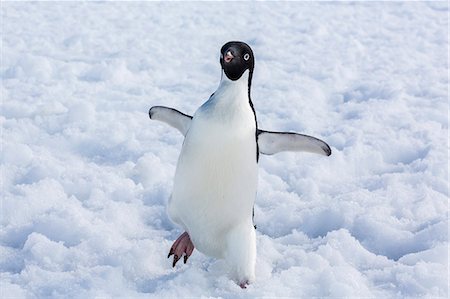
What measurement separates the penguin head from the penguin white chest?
2.4 inches

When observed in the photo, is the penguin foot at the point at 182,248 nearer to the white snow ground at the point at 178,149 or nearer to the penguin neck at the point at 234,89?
the white snow ground at the point at 178,149

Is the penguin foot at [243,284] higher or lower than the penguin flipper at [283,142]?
lower

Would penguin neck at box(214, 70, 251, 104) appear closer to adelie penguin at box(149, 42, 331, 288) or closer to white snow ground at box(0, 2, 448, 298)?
adelie penguin at box(149, 42, 331, 288)

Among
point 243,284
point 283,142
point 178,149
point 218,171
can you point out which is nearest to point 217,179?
point 218,171

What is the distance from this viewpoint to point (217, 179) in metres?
2.31

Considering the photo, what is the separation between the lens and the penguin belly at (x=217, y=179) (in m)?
2.24

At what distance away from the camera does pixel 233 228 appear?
7.82 feet

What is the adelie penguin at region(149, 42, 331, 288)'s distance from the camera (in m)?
2.22

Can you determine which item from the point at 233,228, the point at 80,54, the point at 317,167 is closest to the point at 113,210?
the point at 233,228

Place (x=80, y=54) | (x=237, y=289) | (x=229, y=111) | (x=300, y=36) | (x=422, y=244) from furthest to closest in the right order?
(x=300, y=36) < (x=80, y=54) < (x=422, y=244) < (x=237, y=289) < (x=229, y=111)

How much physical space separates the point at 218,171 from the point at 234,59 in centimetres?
43

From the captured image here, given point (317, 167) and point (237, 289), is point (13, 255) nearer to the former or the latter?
point (237, 289)

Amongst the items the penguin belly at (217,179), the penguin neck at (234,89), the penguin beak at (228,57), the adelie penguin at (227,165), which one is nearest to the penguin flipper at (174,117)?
the adelie penguin at (227,165)

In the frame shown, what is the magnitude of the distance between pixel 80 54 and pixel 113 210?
10.9 ft
